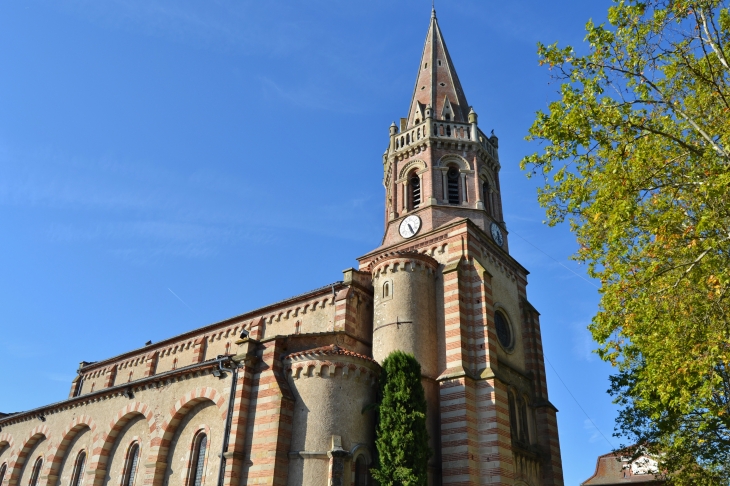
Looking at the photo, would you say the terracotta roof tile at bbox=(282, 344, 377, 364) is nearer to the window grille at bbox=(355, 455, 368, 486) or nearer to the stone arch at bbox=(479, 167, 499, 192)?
the window grille at bbox=(355, 455, 368, 486)

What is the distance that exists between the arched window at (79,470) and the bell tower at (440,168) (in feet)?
60.3

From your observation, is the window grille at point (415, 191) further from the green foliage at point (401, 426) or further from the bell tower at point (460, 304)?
the green foliage at point (401, 426)

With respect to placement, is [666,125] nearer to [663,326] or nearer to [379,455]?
[663,326]

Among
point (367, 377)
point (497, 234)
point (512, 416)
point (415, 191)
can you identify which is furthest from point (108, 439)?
point (497, 234)

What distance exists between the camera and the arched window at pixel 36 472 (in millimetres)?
29487

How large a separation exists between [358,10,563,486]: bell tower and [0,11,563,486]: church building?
67 mm

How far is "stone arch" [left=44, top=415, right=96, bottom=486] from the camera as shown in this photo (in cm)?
2819

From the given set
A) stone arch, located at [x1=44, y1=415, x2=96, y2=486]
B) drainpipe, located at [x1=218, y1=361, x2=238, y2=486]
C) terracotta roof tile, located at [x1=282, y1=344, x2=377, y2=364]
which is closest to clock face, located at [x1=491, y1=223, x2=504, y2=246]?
terracotta roof tile, located at [x1=282, y1=344, x2=377, y2=364]

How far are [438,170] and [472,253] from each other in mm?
6378

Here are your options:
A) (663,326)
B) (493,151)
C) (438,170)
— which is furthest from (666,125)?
(493,151)

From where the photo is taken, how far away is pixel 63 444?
28.7 m

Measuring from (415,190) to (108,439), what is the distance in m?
19.3

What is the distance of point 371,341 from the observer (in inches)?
1005

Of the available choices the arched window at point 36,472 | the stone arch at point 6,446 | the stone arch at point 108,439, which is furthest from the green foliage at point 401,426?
the stone arch at point 6,446
